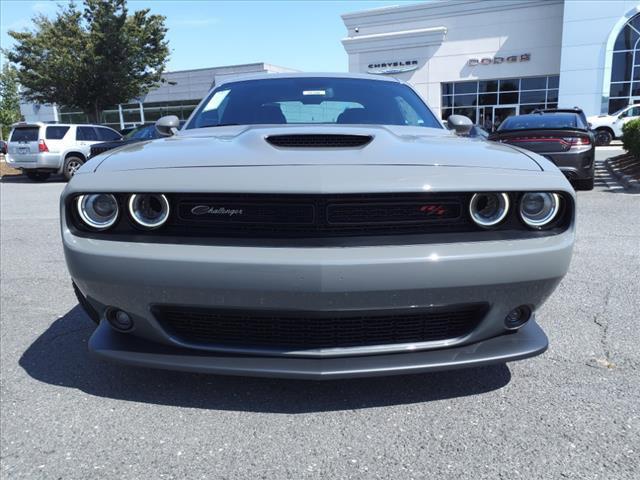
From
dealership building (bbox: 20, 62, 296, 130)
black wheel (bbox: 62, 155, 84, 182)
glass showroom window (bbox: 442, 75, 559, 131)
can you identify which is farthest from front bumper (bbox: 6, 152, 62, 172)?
dealership building (bbox: 20, 62, 296, 130)

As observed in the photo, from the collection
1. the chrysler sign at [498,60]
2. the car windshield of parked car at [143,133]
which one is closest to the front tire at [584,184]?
the car windshield of parked car at [143,133]

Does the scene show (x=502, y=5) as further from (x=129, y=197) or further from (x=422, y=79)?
(x=129, y=197)

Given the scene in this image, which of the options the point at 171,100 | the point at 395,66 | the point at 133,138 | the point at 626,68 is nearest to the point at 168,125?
the point at 133,138

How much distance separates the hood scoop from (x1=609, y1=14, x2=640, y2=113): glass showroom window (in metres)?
28.2

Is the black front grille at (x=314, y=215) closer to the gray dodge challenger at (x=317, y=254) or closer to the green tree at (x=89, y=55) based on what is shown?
the gray dodge challenger at (x=317, y=254)

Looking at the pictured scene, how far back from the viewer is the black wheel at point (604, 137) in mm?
21625

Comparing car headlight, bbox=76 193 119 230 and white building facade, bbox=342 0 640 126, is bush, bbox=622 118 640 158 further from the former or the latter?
white building facade, bbox=342 0 640 126

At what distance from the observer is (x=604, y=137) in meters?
21.7

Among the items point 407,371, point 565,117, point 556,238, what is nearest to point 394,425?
point 407,371

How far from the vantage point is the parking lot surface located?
71.7 inches

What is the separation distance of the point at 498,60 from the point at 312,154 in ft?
97.7

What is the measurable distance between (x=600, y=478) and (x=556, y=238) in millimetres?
865

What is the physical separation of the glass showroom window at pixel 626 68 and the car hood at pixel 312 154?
91.8 feet

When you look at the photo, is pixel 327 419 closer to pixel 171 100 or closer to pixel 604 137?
pixel 604 137
